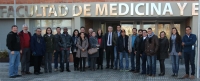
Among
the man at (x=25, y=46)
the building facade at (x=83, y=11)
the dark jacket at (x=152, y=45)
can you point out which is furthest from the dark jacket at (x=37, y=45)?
the building facade at (x=83, y=11)

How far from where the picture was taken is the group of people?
33.2 ft

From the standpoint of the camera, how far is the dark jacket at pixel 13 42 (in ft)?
32.8

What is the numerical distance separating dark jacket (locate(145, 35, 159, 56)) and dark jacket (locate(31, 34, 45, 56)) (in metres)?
4.15

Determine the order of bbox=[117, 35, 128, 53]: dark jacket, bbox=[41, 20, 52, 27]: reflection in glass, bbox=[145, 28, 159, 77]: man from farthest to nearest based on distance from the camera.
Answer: bbox=[41, 20, 52, 27]: reflection in glass
bbox=[117, 35, 128, 53]: dark jacket
bbox=[145, 28, 159, 77]: man

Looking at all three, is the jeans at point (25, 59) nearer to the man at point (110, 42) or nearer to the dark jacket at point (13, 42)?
the dark jacket at point (13, 42)

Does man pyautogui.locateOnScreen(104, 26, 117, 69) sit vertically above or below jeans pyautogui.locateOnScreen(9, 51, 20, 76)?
above

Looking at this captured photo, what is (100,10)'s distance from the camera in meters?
15.5

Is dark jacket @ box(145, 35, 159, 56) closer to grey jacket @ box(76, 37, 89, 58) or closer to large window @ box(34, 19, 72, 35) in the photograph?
grey jacket @ box(76, 37, 89, 58)

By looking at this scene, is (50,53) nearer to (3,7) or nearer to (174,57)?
(174,57)

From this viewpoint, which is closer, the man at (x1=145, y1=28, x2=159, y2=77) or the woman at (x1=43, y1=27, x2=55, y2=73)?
the man at (x1=145, y1=28, x2=159, y2=77)

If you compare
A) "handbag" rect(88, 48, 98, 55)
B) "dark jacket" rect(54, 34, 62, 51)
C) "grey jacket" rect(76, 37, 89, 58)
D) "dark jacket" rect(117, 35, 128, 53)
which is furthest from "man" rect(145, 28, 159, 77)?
"dark jacket" rect(54, 34, 62, 51)

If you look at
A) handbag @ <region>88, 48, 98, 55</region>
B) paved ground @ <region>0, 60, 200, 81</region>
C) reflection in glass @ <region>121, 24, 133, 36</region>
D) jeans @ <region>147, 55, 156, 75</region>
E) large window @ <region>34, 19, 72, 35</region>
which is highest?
large window @ <region>34, 19, 72, 35</region>

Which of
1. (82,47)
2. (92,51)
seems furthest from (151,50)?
(82,47)

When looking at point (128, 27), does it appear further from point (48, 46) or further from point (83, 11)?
point (48, 46)
